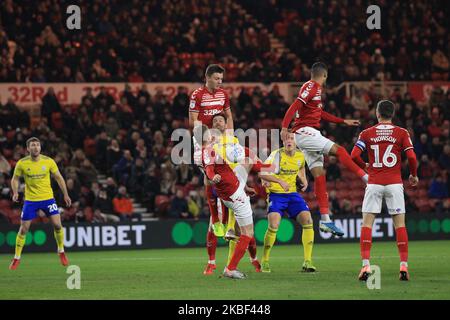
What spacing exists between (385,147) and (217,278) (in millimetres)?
3229

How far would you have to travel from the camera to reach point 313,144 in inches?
535

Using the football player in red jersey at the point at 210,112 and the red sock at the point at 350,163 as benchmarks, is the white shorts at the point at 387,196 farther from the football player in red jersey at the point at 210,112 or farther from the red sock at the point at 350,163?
the football player in red jersey at the point at 210,112

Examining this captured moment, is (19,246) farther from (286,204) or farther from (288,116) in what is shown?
(288,116)

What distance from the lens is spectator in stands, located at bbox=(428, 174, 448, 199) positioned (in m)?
25.7

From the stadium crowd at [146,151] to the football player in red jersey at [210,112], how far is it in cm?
827

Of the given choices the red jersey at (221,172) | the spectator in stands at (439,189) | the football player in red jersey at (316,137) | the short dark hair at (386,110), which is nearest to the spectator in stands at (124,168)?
the spectator in stands at (439,189)

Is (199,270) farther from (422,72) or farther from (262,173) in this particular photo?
(422,72)

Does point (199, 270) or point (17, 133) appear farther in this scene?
point (17, 133)

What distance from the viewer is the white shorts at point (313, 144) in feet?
44.4

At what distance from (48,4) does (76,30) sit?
1.41 meters

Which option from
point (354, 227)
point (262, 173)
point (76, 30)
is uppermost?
point (76, 30)

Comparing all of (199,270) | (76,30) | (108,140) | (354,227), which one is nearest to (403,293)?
(199,270)

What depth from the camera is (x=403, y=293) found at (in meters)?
11.0

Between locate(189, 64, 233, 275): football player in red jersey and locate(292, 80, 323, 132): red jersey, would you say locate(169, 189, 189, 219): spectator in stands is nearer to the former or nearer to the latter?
locate(189, 64, 233, 275): football player in red jersey
